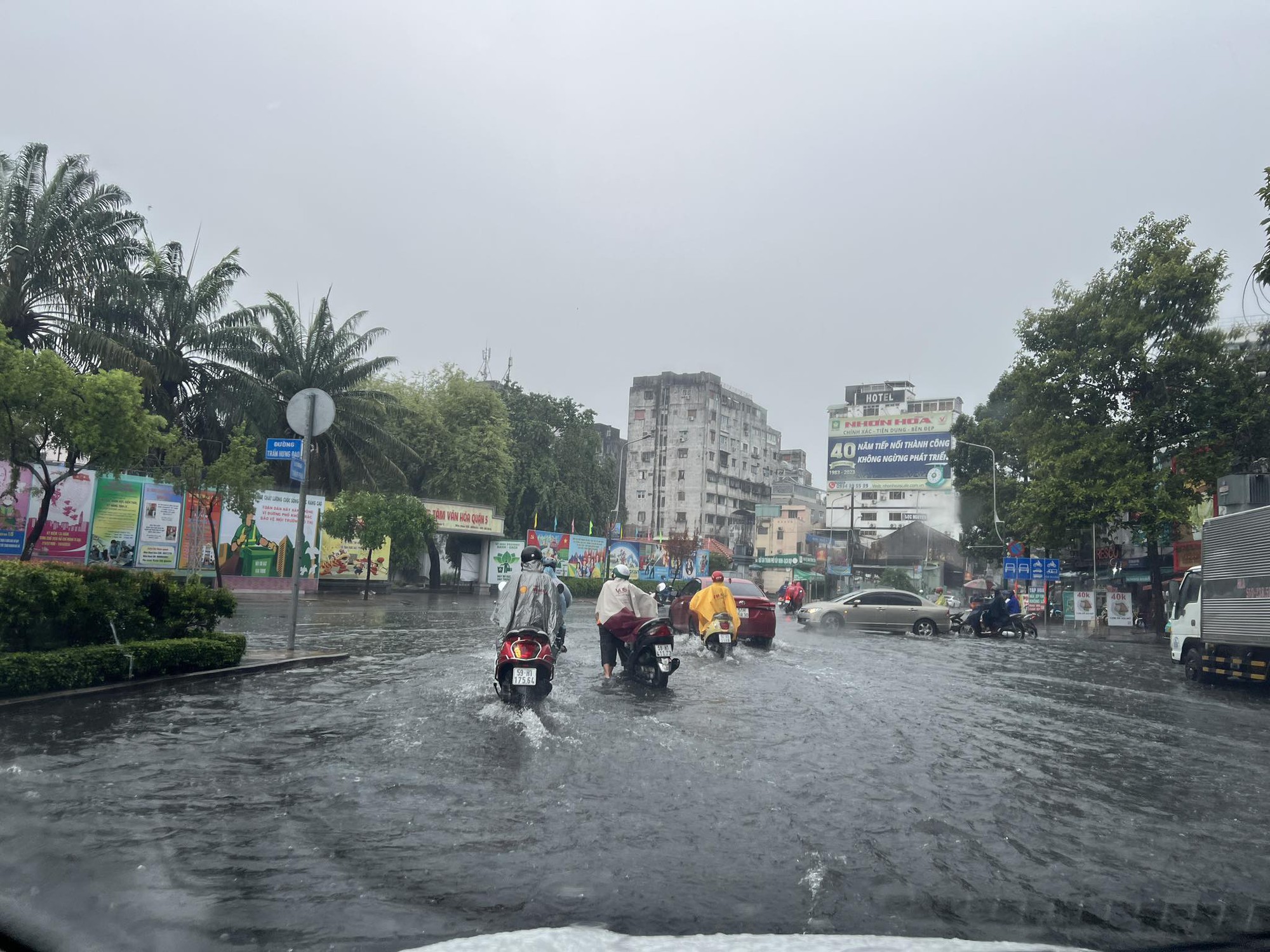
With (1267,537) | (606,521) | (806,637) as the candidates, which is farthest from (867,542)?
(1267,537)

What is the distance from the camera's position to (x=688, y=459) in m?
95.1

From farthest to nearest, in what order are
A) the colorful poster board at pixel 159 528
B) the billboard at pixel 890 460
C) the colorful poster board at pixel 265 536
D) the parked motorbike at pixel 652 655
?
1. the billboard at pixel 890 460
2. the colorful poster board at pixel 265 536
3. the colorful poster board at pixel 159 528
4. the parked motorbike at pixel 652 655

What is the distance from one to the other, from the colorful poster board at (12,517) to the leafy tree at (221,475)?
12.5ft

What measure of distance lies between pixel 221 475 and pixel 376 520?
11.6 meters

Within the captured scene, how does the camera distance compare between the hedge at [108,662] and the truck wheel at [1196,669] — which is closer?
the hedge at [108,662]

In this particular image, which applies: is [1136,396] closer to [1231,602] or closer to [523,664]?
[1231,602]

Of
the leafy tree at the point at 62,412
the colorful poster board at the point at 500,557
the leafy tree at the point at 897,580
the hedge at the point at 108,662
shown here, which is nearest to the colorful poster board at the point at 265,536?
the leafy tree at the point at 62,412

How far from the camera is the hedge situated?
802 cm

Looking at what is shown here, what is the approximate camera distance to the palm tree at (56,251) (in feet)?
82.7

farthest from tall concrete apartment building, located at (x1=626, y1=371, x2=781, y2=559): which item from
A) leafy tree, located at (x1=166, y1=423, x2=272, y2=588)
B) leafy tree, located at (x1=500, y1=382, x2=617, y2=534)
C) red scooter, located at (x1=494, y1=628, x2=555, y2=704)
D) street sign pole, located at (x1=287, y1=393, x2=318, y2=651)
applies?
red scooter, located at (x1=494, y1=628, x2=555, y2=704)

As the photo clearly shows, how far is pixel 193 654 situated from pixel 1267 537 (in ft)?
46.6

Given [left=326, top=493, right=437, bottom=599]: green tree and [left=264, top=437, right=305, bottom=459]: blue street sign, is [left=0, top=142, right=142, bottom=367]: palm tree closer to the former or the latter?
[left=326, top=493, right=437, bottom=599]: green tree

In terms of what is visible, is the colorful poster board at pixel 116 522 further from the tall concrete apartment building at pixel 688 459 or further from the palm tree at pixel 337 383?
the tall concrete apartment building at pixel 688 459

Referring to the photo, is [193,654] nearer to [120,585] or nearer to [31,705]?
[120,585]
